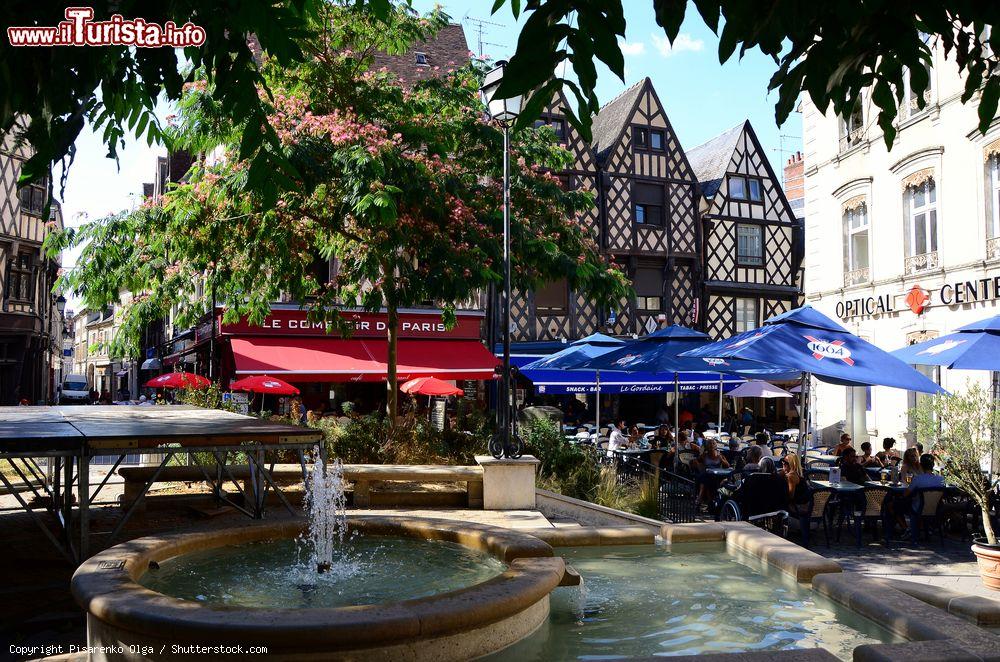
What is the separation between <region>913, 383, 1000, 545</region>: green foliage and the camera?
26.6 feet

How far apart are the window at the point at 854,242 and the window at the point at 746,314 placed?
10.4 meters

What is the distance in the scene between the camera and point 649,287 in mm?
28609

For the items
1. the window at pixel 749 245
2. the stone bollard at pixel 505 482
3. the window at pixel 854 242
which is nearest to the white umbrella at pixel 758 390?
the window at pixel 854 242

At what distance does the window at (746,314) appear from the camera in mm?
30109

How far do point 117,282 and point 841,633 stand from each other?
1160cm

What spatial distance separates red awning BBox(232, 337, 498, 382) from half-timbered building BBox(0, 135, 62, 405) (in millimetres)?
13995

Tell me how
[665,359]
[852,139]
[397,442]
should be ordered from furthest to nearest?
[852,139]
[665,359]
[397,442]

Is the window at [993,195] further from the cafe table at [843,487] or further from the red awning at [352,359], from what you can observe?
the red awning at [352,359]

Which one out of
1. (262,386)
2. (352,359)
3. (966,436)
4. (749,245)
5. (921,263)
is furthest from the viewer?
(749,245)

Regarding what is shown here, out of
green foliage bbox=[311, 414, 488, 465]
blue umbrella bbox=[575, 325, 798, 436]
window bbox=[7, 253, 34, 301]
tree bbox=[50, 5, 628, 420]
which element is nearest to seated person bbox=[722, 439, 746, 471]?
blue umbrella bbox=[575, 325, 798, 436]

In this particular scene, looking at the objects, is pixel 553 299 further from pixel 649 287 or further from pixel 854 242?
pixel 854 242

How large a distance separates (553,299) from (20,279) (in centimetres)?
2114

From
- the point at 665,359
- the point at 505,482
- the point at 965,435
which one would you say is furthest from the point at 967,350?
the point at 505,482

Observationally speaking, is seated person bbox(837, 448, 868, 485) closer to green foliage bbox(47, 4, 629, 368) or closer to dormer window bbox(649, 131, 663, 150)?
green foliage bbox(47, 4, 629, 368)
